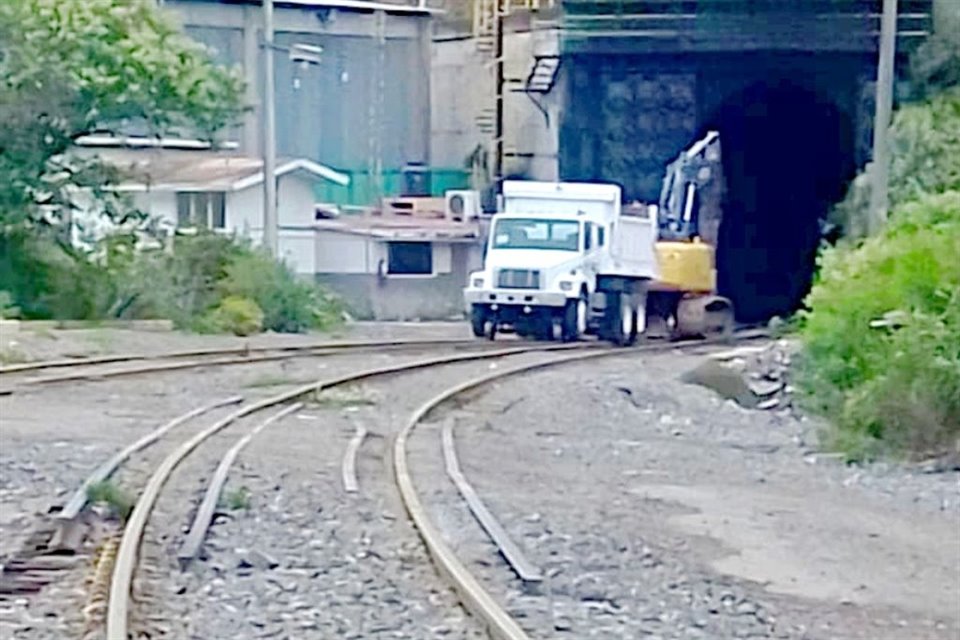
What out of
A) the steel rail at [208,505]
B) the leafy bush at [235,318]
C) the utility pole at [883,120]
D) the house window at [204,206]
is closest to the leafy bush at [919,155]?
the utility pole at [883,120]

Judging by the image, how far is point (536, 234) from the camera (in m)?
38.2

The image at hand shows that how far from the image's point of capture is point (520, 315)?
37750 mm

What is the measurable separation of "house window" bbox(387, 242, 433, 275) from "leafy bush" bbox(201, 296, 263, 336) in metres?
17.0

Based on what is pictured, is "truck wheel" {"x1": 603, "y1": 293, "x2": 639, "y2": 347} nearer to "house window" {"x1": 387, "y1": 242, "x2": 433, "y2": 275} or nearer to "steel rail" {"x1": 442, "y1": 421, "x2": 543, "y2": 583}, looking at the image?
"house window" {"x1": 387, "y1": 242, "x2": 433, "y2": 275}

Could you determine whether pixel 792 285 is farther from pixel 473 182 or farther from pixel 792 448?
pixel 792 448

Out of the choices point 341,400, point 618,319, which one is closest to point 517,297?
point 618,319

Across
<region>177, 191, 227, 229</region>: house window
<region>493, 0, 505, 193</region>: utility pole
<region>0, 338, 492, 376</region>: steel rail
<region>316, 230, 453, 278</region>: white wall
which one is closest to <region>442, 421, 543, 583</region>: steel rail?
<region>0, 338, 492, 376</region>: steel rail

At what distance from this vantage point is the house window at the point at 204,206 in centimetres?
5266

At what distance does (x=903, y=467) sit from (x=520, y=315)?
738 inches

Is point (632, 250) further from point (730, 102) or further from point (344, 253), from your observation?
point (344, 253)

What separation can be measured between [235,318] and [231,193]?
54.8ft

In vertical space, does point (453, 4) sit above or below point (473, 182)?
above

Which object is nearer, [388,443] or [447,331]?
[388,443]

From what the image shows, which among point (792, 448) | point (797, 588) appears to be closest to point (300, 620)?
point (797, 588)
